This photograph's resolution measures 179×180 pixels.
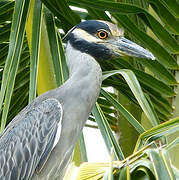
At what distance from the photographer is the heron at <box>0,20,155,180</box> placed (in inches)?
85.1

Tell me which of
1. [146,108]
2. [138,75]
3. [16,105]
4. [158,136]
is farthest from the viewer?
[16,105]

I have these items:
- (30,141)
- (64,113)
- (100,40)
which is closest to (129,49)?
(100,40)

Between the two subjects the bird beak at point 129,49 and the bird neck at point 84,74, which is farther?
the bird neck at point 84,74

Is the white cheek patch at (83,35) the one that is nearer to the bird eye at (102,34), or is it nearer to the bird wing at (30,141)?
the bird eye at (102,34)

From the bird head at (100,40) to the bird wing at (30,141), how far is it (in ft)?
1.16

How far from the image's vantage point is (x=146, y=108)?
195 centimetres

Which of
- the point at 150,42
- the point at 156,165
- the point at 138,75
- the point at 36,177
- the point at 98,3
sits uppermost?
the point at 98,3

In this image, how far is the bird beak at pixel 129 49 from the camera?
86.8 inches

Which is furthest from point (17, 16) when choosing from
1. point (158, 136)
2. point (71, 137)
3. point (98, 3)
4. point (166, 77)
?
point (158, 136)

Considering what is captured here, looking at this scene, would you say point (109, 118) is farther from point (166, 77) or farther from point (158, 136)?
point (158, 136)

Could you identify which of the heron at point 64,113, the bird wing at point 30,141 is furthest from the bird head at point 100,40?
the bird wing at point 30,141

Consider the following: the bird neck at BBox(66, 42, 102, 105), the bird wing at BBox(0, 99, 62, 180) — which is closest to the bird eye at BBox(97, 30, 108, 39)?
the bird neck at BBox(66, 42, 102, 105)

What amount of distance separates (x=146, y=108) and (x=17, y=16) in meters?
0.73

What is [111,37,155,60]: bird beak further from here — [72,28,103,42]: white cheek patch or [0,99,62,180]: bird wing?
[0,99,62,180]: bird wing
